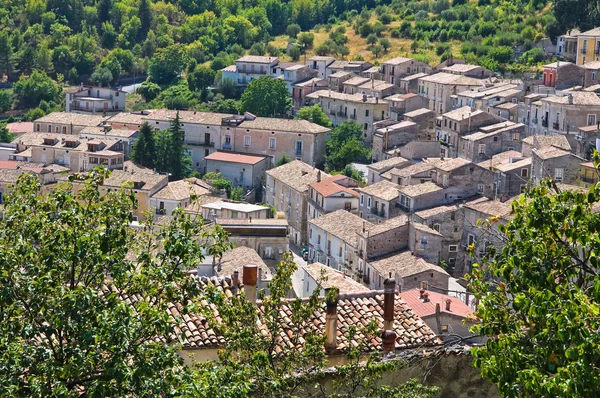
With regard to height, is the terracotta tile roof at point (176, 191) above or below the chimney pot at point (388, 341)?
below

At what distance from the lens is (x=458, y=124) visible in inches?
2266

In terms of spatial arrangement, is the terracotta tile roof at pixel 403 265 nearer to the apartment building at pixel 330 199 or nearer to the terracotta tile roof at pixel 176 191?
the apartment building at pixel 330 199

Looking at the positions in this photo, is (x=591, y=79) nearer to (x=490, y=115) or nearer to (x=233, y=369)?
(x=490, y=115)

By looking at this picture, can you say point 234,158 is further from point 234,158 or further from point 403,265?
point 403,265

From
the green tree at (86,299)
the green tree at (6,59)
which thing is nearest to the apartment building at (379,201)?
the green tree at (86,299)

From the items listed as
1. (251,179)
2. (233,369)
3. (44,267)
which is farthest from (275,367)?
(251,179)

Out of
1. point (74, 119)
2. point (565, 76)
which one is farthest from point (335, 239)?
point (74, 119)

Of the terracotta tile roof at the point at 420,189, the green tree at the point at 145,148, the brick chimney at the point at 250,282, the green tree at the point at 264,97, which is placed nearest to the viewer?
the brick chimney at the point at 250,282

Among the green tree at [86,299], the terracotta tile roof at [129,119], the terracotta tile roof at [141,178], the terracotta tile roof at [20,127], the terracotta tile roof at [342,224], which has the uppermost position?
the green tree at [86,299]

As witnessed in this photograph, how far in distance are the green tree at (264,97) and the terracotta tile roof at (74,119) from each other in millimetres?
8452

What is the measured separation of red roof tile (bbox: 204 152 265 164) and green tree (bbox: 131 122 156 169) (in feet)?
9.42

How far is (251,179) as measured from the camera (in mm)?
63000

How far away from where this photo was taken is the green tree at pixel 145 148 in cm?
6438

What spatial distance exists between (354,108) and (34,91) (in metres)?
25.4
